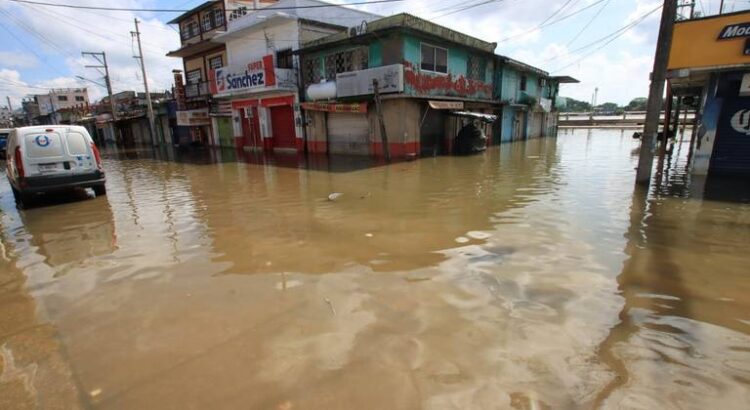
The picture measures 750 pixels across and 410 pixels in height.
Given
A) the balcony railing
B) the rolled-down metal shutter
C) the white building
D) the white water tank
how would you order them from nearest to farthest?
the white water tank < the rolled-down metal shutter < the white building < the balcony railing

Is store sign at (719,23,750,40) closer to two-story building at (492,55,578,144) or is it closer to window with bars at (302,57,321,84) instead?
two-story building at (492,55,578,144)

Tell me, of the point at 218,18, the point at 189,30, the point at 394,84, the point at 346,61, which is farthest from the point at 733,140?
the point at 189,30

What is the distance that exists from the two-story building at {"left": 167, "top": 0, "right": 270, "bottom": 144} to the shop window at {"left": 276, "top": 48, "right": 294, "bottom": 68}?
8474 mm

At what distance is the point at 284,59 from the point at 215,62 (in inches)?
452

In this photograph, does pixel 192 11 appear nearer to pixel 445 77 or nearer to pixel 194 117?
pixel 194 117

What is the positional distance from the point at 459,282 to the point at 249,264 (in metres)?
2.85

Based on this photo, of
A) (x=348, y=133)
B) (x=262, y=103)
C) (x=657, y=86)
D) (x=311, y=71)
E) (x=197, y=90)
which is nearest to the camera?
(x=657, y=86)

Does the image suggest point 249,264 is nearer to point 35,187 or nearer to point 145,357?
point 145,357

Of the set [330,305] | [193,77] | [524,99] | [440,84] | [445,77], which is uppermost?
[193,77]

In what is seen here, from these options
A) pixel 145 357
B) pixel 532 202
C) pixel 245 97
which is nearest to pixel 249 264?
pixel 145 357

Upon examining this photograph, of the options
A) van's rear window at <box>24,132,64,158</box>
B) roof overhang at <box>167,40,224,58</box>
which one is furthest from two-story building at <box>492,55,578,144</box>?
van's rear window at <box>24,132,64,158</box>

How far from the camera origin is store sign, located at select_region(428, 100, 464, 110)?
17359 mm

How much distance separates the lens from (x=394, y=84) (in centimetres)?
1620

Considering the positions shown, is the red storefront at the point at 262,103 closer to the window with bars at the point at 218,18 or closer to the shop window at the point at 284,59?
the shop window at the point at 284,59
